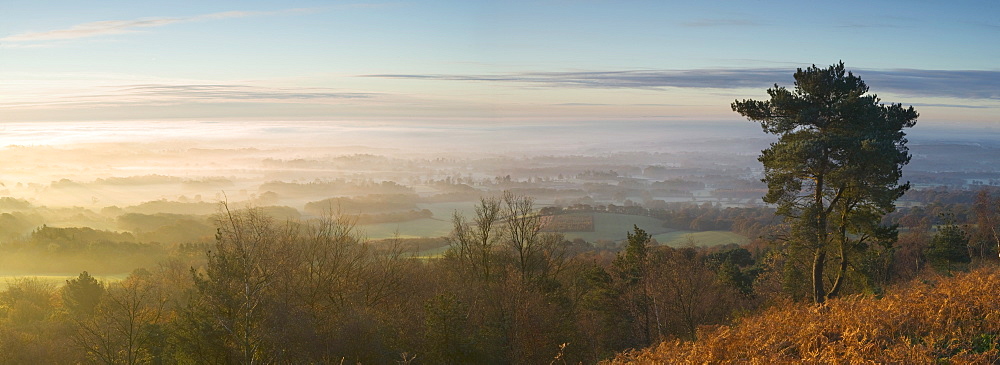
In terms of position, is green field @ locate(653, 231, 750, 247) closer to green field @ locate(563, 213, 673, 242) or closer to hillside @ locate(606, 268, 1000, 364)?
green field @ locate(563, 213, 673, 242)

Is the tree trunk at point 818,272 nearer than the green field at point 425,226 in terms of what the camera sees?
Yes

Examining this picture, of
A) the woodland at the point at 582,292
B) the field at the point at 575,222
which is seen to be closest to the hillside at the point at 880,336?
the woodland at the point at 582,292

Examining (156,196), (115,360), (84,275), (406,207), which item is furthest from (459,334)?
(156,196)

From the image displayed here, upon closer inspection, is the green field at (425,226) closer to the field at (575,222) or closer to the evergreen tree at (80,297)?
the field at (575,222)

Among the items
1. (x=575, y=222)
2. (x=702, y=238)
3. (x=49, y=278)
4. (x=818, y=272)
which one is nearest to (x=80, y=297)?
(x=49, y=278)

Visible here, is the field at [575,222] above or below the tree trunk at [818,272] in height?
below

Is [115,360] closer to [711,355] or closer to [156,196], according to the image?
[711,355]
